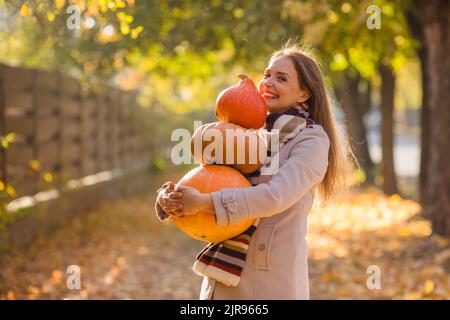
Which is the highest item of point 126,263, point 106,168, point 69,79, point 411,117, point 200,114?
point 411,117

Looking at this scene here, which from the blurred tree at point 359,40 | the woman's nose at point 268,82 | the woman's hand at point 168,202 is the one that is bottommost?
the woman's hand at point 168,202

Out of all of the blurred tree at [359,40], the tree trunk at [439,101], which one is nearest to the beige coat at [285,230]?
the blurred tree at [359,40]

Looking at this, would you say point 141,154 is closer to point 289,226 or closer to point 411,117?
point 289,226

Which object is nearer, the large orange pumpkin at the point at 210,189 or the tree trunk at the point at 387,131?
the large orange pumpkin at the point at 210,189

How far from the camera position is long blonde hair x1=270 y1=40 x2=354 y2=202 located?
281 cm

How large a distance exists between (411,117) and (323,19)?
2293 inches

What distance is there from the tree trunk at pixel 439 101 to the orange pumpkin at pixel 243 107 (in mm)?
4910

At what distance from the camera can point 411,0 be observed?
7879 millimetres

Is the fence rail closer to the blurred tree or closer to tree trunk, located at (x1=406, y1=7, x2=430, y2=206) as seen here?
the blurred tree

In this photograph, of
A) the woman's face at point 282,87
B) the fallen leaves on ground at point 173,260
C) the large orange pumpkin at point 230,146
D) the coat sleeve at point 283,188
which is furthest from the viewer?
the fallen leaves on ground at point 173,260

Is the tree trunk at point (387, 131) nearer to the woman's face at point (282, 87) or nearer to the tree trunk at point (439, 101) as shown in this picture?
the tree trunk at point (439, 101)

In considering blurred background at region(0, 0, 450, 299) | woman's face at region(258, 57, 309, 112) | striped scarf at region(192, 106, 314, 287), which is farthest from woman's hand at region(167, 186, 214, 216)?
blurred background at region(0, 0, 450, 299)

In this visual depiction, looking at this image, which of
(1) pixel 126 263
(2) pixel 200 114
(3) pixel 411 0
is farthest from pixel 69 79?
(2) pixel 200 114

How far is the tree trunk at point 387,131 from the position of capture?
12672 mm
